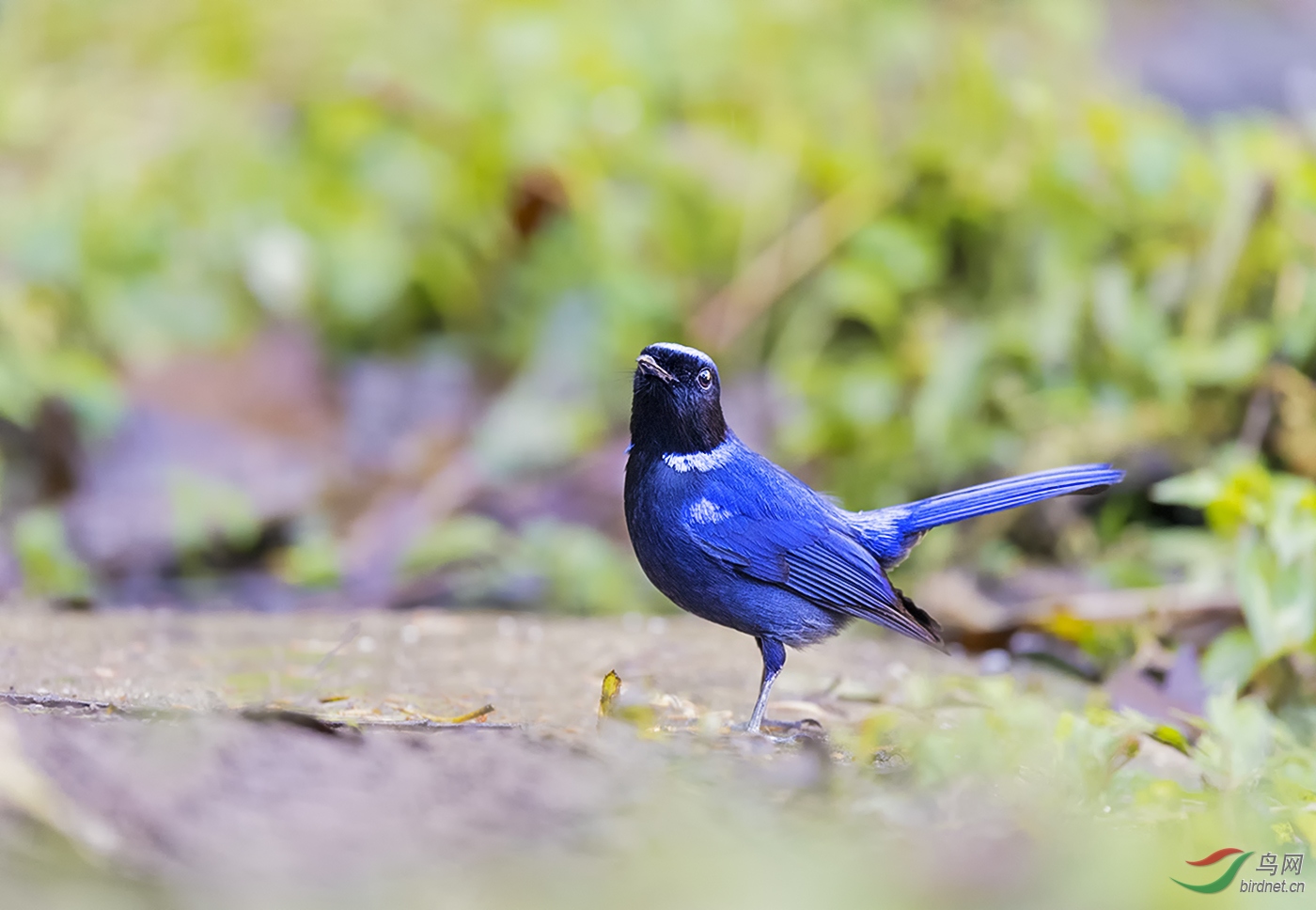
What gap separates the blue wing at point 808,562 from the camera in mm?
3027

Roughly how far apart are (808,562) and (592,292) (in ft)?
10.7

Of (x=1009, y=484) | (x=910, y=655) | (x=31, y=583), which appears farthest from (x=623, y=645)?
(x=31, y=583)

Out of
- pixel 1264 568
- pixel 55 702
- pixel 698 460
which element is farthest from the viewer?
pixel 1264 568

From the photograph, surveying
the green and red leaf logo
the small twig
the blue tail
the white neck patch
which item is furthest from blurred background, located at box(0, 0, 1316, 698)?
the green and red leaf logo

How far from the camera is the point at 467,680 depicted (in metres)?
3.54

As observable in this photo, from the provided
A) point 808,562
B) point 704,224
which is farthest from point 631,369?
point 808,562

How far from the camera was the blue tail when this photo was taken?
3.17 metres

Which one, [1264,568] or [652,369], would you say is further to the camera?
[1264,568]

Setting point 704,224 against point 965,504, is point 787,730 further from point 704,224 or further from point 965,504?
point 704,224

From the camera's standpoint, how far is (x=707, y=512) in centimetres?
305

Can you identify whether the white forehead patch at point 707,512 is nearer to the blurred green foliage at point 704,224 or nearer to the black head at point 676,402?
the black head at point 676,402

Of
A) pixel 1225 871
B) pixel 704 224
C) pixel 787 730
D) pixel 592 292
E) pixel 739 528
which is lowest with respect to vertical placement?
pixel 787 730

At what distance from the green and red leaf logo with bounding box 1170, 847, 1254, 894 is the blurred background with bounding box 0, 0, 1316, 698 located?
2.18 m

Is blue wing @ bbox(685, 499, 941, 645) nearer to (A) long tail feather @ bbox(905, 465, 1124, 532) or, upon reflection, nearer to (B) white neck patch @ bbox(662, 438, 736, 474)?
(B) white neck patch @ bbox(662, 438, 736, 474)
